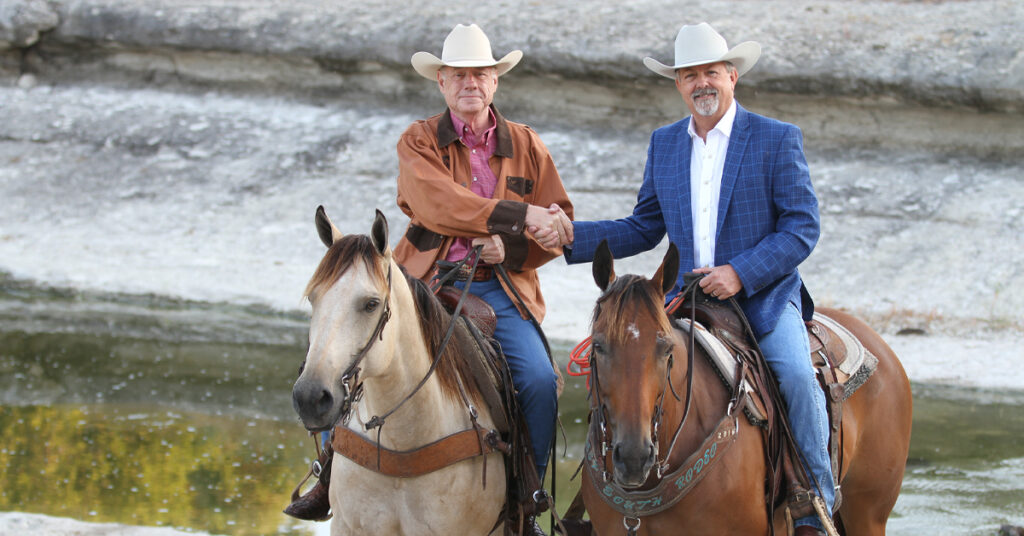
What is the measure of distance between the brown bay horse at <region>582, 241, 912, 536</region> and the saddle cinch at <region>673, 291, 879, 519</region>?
5 cm

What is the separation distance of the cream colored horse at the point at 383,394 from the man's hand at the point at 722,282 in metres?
0.91

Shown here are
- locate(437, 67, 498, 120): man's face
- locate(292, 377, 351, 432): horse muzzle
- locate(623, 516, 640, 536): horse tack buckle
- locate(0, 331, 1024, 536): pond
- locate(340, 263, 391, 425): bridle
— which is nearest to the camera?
locate(292, 377, 351, 432): horse muzzle

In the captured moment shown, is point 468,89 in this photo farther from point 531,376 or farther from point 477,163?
point 531,376

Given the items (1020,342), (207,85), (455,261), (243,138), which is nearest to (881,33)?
(1020,342)

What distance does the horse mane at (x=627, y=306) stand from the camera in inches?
116

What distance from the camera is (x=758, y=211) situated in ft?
12.6

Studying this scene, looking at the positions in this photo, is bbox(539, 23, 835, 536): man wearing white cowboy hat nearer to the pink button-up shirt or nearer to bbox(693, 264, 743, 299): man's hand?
bbox(693, 264, 743, 299): man's hand

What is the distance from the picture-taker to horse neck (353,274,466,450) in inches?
129

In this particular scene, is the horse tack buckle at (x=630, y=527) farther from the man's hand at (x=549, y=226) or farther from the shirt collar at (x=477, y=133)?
the shirt collar at (x=477, y=133)

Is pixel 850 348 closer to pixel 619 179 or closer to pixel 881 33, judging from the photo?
pixel 619 179

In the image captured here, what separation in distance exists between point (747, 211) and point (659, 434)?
1.10 metres

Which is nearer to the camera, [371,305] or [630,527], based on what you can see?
[371,305]

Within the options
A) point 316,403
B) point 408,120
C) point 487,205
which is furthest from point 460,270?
point 408,120

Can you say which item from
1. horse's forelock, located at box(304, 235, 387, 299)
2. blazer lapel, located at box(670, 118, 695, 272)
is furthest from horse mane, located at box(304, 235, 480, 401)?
blazer lapel, located at box(670, 118, 695, 272)
